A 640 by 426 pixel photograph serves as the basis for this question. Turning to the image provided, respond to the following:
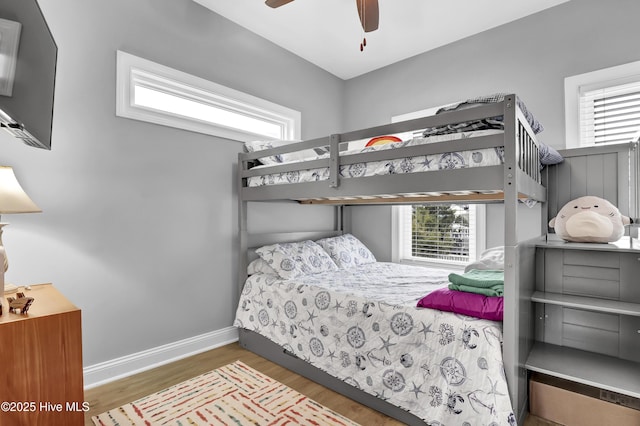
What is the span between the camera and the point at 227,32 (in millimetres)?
2760

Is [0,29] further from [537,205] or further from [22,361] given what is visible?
[537,205]

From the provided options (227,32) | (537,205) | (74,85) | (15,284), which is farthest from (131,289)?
(537,205)

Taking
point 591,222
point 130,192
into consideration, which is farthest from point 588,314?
point 130,192

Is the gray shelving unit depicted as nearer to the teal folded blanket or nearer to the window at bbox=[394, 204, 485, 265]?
the teal folded blanket

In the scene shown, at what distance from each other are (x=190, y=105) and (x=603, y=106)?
10.3ft

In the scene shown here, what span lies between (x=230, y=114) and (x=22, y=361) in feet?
7.30

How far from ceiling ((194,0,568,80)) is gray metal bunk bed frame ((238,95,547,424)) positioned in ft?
3.98

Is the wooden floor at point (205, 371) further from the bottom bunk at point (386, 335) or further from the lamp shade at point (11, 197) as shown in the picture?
the lamp shade at point (11, 197)

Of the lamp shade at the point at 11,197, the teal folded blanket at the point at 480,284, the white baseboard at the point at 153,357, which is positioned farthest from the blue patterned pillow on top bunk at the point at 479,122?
the white baseboard at the point at 153,357

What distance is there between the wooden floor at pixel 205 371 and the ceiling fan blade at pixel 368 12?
233 centimetres

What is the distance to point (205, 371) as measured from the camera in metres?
2.26

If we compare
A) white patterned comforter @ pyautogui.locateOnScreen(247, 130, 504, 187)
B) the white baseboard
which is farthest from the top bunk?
the white baseboard

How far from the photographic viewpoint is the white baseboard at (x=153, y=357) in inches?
81.0

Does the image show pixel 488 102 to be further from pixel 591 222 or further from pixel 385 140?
pixel 591 222
